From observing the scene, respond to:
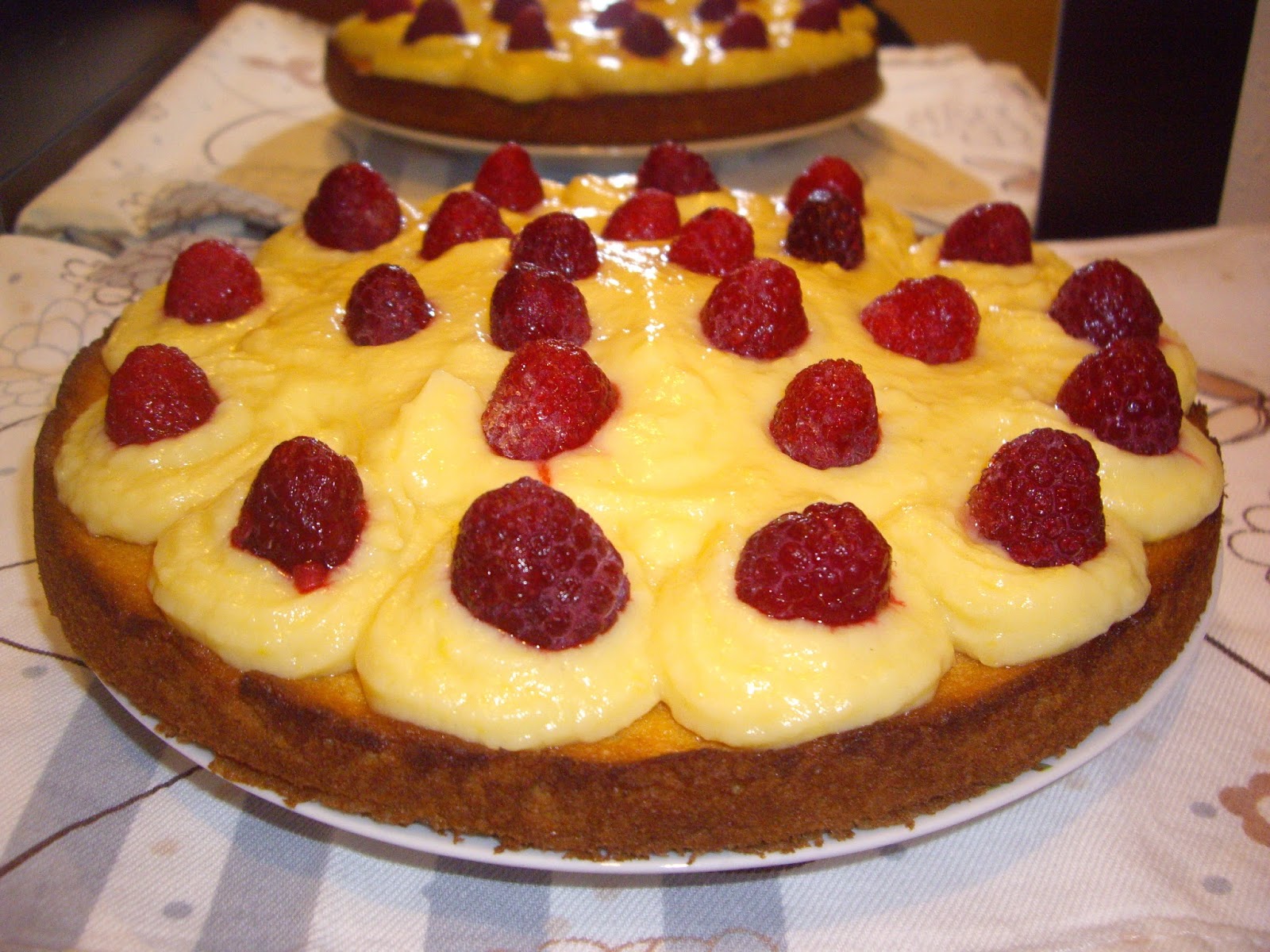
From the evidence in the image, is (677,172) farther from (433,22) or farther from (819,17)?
(819,17)

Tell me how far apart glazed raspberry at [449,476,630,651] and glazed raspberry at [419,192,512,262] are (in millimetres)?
1164

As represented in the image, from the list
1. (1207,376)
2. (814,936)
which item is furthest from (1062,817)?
(1207,376)

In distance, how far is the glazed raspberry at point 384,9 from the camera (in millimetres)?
4652

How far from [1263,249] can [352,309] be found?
9.08 feet

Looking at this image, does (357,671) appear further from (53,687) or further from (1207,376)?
(1207,376)

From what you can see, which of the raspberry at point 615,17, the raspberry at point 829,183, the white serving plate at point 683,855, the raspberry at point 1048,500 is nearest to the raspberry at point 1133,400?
the raspberry at point 1048,500

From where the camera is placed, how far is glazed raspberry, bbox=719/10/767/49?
4461mm

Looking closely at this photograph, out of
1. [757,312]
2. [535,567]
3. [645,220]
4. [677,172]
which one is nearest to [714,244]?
[645,220]

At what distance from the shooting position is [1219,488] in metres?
2.18

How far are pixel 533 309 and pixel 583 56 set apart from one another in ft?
8.11

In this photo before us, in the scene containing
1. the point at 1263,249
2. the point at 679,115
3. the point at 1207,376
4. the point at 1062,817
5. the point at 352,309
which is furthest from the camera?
the point at 679,115

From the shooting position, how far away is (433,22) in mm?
4457

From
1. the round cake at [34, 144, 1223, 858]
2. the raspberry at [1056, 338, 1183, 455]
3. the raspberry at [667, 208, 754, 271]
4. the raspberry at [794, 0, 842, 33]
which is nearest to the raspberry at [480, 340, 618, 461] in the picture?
the round cake at [34, 144, 1223, 858]

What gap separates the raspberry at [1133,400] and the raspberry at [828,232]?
70cm
